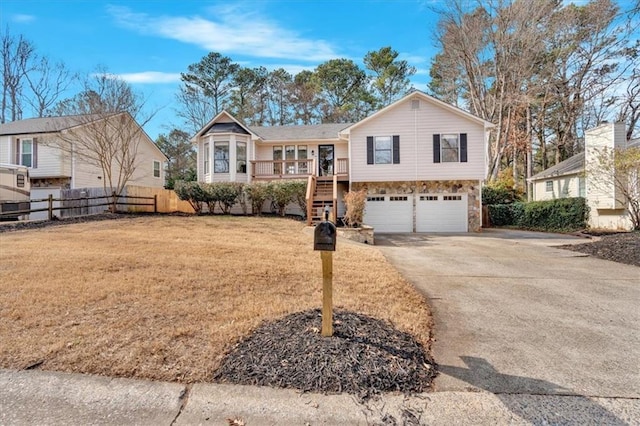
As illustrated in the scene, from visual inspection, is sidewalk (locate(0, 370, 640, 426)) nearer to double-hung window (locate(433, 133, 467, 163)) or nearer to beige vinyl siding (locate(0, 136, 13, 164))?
double-hung window (locate(433, 133, 467, 163))

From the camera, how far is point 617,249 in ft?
31.2

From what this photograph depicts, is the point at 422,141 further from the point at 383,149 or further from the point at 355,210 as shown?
the point at 355,210

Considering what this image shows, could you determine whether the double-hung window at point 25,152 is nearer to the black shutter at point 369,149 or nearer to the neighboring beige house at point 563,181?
the black shutter at point 369,149

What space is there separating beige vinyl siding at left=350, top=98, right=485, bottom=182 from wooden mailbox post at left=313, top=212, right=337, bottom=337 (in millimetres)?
13760

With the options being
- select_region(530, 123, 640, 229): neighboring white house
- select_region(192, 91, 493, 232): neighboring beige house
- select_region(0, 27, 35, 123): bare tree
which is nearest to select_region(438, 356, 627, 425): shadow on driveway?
select_region(192, 91, 493, 232): neighboring beige house

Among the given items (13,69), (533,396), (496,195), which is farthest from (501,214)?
(13,69)

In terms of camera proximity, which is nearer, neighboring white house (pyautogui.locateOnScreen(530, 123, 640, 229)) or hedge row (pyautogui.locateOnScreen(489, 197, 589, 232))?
neighboring white house (pyautogui.locateOnScreen(530, 123, 640, 229))

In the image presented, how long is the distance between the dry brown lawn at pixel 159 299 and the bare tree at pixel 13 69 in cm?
2716

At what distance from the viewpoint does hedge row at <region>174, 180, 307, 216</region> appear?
16.3 m

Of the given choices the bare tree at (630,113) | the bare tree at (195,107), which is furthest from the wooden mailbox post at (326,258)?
the bare tree at (195,107)

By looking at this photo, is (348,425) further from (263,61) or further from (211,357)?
(263,61)

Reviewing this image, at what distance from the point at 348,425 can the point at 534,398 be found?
1554 millimetres

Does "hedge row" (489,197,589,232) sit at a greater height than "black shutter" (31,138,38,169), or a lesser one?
lesser

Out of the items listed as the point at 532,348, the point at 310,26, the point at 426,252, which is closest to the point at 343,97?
the point at 310,26
